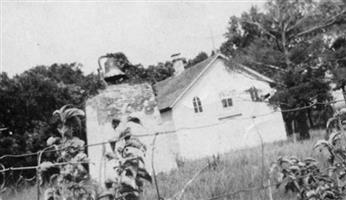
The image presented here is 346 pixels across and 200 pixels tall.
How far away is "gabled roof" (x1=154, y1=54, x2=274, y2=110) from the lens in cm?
2083

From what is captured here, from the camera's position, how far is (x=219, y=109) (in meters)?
21.5

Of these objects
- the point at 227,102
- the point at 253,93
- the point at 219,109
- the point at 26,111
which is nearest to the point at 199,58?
the point at 253,93

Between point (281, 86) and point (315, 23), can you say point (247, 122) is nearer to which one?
point (281, 86)

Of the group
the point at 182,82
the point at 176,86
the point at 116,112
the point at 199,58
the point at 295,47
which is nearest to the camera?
the point at 116,112

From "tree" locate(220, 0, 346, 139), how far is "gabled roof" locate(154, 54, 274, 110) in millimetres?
Answer: 1312

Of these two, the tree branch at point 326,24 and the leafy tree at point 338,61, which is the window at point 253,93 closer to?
the tree branch at point 326,24

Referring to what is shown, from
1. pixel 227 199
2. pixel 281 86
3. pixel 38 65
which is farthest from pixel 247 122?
pixel 38 65

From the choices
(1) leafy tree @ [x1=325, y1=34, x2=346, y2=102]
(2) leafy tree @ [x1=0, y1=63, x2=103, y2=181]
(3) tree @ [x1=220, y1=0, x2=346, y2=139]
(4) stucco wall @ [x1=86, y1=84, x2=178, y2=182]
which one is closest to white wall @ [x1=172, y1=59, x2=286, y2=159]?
(3) tree @ [x1=220, y1=0, x2=346, y2=139]

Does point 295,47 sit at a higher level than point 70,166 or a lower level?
higher

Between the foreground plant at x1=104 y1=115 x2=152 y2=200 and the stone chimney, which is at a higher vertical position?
the stone chimney

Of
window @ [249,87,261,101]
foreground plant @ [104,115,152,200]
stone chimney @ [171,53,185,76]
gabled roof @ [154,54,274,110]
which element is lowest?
foreground plant @ [104,115,152,200]

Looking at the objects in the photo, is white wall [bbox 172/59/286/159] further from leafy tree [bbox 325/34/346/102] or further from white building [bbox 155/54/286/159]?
leafy tree [bbox 325/34/346/102]

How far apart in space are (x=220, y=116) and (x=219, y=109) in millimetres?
469

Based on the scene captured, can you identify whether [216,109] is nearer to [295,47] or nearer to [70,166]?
[295,47]
